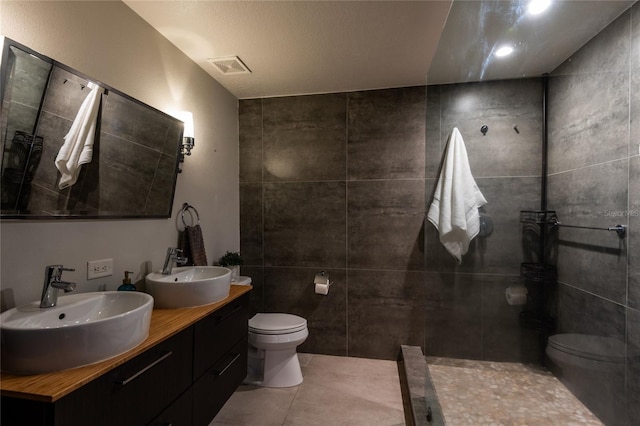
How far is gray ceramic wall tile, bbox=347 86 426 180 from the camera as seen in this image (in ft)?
8.38

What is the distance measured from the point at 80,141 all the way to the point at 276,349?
1.72 metres

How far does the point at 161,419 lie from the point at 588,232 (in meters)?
2.18

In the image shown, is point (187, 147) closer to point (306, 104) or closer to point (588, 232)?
point (306, 104)

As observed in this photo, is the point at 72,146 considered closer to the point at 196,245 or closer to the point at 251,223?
the point at 196,245

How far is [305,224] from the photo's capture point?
9.00ft

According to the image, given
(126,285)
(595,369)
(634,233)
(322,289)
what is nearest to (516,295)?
(595,369)

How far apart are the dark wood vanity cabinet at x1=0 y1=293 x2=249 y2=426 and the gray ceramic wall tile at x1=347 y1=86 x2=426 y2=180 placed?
151 cm

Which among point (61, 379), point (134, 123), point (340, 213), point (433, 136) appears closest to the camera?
point (61, 379)

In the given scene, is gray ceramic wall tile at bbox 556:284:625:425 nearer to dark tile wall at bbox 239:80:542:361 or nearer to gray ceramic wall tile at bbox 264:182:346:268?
dark tile wall at bbox 239:80:542:361

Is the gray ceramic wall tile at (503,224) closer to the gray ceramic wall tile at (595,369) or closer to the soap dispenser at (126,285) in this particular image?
the gray ceramic wall tile at (595,369)

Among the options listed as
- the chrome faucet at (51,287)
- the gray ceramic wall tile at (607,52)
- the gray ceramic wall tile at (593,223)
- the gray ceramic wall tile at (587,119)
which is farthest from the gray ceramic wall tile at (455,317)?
the chrome faucet at (51,287)

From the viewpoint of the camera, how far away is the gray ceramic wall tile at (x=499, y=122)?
1.86m

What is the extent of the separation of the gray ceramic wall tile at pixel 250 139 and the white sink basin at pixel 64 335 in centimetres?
180

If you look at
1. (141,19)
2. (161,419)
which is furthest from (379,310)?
(141,19)
